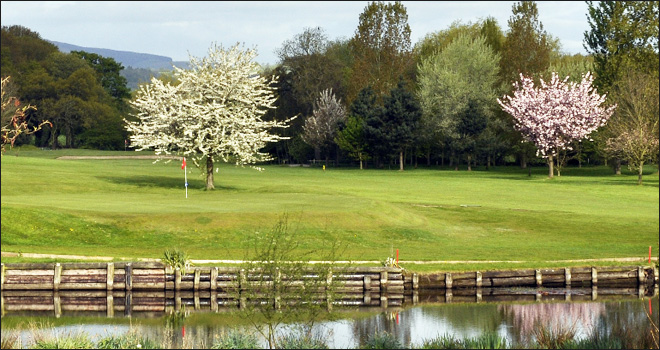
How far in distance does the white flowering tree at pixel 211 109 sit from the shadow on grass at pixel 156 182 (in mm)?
Answer: 7834

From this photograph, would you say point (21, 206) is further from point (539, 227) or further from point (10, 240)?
point (539, 227)

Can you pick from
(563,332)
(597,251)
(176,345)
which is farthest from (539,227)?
(176,345)

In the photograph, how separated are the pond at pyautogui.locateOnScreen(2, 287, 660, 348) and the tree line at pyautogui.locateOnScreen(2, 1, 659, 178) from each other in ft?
203

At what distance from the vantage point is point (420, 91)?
133500 millimetres

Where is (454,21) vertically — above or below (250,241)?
above

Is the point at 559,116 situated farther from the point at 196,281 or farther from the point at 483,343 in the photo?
the point at 483,343

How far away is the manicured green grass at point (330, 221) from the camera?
151 feet

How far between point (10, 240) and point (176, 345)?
18619mm

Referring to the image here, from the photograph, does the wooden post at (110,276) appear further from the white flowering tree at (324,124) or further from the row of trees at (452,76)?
the white flowering tree at (324,124)

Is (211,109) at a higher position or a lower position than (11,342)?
higher

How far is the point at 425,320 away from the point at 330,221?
1706 centimetres

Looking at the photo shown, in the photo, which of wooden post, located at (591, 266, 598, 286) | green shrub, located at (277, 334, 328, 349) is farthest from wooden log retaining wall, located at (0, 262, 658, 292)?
green shrub, located at (277, 334, 328, 349)

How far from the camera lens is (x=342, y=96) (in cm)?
15512

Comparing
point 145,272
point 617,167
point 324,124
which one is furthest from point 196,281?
point 324,124
